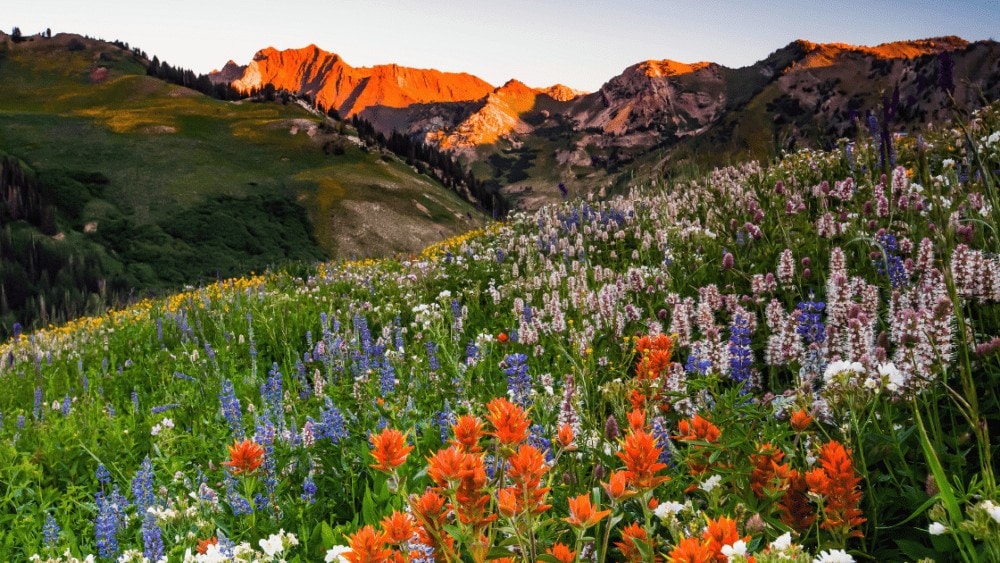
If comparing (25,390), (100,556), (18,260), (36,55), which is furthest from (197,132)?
(100,556)

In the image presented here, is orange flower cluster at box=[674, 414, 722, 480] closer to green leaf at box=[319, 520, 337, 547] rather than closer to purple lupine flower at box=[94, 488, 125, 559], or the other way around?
green leaf at box=[319, 520, 337, 547]

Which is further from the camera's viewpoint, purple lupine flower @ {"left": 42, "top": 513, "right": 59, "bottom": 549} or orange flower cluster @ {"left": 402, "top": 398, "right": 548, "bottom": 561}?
purple lupine flower @ {"left": 42, "top": 513, "right": 59, "bottom": 549}

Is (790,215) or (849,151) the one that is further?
(849,151)

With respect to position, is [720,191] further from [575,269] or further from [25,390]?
[25,390]

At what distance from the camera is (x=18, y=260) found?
38.4 m

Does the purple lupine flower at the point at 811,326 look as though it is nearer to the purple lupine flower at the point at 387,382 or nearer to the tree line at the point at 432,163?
the purple lupine flower at the point at 387,382

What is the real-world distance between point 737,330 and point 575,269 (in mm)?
3773

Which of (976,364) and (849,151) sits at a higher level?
(849,151)

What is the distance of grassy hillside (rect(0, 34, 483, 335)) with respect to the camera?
50.0 meters

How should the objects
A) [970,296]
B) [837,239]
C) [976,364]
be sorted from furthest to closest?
[837,239] → [970,296] → [976,364]

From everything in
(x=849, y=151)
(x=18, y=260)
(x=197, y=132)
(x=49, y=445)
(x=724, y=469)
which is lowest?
(x=18, y=260)

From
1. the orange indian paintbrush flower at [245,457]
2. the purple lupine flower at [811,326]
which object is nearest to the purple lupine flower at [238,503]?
the orange indian paintbrush flower at [245,457]

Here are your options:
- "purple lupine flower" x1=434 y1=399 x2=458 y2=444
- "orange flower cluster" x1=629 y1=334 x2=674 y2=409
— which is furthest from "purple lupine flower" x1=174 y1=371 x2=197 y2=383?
"orange flower cluster" x1=629 y1=334 x2=674 y2=409

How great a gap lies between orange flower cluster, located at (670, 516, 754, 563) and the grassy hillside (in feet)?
112
